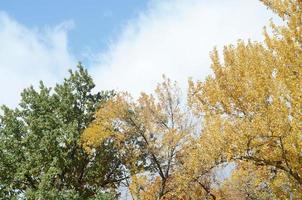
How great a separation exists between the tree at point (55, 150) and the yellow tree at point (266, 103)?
415 inches

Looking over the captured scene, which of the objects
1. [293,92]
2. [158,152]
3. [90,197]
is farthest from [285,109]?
[90,197]

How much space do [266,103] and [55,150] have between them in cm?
1313

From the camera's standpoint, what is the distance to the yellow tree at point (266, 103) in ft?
31.6

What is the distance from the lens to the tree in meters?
20.2

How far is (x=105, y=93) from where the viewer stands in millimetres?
24109

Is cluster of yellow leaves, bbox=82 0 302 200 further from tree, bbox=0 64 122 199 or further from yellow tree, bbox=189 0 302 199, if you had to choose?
tree, bbox=0 64 122 199

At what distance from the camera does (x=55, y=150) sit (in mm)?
21016

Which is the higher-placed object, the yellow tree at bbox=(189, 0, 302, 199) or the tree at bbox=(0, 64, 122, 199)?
the tree at bbox=(0, 64, 122, 199)

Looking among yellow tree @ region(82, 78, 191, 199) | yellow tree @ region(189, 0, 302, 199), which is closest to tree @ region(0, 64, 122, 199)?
yellow tree @ region(82, 78, 191, 199)

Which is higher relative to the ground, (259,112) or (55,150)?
(55,150)

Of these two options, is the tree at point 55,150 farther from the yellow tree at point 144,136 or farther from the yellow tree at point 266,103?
the yellow tree at point 266,103

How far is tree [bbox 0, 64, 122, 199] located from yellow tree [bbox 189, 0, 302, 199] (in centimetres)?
1054

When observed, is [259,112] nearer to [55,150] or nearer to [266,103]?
[266,103]

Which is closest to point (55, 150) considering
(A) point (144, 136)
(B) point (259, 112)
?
(A) point (144, 136)
